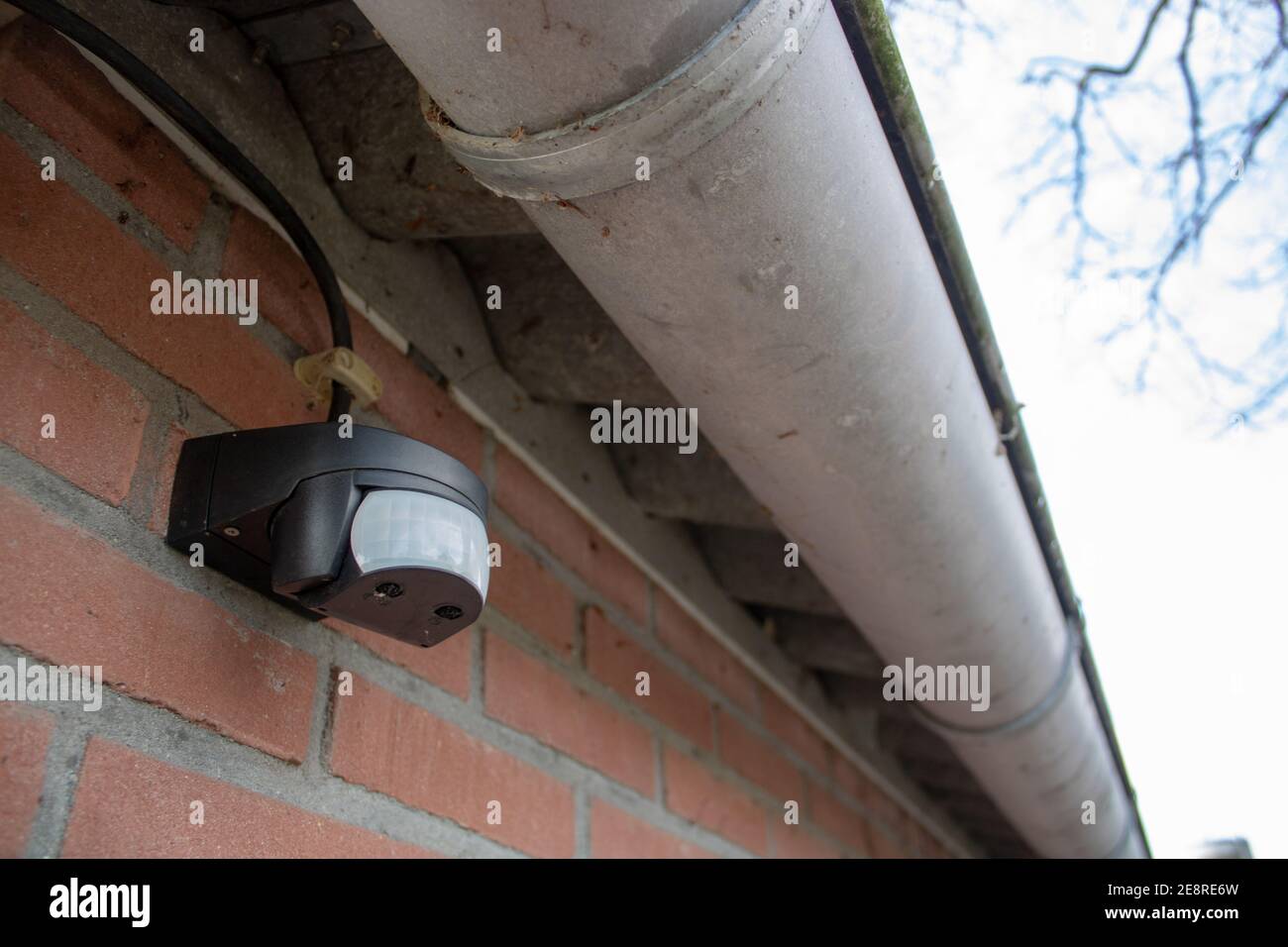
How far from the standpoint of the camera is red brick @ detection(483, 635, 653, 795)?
965 millimetres

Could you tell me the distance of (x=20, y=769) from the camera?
0.50m

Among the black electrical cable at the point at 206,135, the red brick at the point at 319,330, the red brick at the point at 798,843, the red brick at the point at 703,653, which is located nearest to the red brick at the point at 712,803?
the red brick at the point at 798,843

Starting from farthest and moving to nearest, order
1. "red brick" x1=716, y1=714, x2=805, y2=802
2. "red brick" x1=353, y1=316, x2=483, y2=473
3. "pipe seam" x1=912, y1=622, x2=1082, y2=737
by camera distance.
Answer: "red brick" x1=716, y1=714, x2=805, y2=802
"pipe seam" x1=912, y1=622, x2=1082, y2=737
"red brick" x1=353, y1=316, x2=483, y2=473

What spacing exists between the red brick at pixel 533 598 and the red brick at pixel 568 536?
0.04m

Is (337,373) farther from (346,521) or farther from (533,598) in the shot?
(533,598)

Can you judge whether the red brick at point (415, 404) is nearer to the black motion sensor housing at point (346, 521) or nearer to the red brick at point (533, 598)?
the red brick at point (533, 598)

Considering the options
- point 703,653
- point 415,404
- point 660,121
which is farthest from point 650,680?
point 660,121

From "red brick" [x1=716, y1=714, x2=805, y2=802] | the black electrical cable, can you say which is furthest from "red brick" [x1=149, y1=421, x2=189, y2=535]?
"red brick" [x1=716, y1=714, x2=805, y2=802]

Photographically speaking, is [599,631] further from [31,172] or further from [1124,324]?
[1124,324]

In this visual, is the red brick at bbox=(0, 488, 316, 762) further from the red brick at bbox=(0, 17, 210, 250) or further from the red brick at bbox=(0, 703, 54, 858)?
the red brick at bbox=(0, 17, 210, 250)

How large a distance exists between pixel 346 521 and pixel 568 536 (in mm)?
589

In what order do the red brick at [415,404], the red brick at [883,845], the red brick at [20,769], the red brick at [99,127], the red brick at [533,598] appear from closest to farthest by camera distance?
the red brick at [20,769] → the red brick at [99,127] → the red brick at [415,404] → the red brick at [533,598] → the red brick at [883,845]

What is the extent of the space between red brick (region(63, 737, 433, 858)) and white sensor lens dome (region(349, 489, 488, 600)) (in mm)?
180

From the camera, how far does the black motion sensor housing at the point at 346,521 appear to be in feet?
1.90
